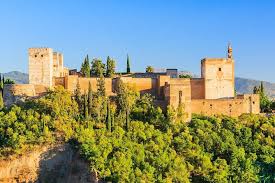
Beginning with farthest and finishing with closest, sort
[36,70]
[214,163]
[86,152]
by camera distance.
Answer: [36,70] → [214,163] → [86,152]

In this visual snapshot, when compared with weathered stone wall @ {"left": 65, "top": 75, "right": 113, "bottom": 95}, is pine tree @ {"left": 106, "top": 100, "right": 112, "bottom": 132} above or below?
below

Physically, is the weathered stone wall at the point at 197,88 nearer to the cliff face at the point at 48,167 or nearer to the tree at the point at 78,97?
the tree at the point at 78,97

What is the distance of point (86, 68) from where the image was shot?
174 feet

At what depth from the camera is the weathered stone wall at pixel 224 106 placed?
49719mm

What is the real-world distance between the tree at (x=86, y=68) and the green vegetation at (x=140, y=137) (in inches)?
194

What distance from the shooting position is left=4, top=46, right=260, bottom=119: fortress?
4766 cm

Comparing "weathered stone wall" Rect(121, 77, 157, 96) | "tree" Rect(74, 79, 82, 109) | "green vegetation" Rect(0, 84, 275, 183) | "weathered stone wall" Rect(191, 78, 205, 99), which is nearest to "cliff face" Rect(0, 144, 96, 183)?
"green vegetation" Rect(0, 84, 275, 183)

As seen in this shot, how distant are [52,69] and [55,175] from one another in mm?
9089

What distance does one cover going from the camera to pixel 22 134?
4369cm

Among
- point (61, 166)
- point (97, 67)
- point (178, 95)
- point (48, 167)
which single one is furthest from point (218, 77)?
point (48, 167)

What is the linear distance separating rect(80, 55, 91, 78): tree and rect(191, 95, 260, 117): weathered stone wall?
9.06 meters

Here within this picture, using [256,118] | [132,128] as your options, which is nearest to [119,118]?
[132,128]

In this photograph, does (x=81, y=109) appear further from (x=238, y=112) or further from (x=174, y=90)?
(x=238, y=112)

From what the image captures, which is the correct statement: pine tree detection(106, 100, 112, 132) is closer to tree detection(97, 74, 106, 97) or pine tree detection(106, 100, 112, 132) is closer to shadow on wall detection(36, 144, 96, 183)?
tree detection(97, 74, 106, 97)
